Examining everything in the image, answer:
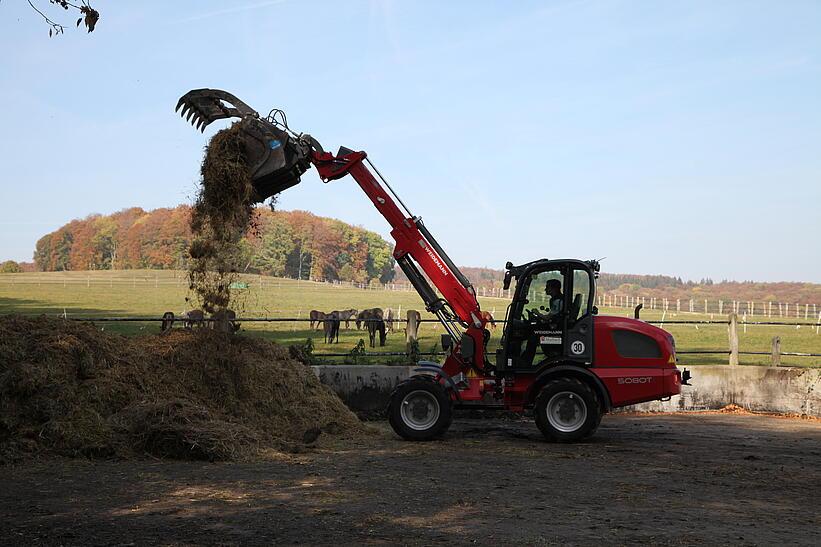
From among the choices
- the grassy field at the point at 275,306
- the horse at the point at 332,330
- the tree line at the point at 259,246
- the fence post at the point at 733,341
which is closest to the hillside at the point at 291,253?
the tree line at the point at 259,246

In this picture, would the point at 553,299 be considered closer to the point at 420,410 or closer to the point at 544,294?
the point at 544,294

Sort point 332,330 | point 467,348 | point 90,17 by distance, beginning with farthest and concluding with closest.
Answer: point 332,330 < point 467,348 < point 90,17

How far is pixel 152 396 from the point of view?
37.6 ft

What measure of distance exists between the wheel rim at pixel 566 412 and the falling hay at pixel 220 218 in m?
Answer: 5.08

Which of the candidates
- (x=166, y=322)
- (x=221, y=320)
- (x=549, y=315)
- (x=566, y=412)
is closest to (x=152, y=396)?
(x=221, y=320)

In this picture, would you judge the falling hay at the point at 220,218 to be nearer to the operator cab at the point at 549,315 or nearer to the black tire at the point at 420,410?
the black tire at the point at 420,410

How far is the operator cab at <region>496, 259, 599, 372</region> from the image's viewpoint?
12180 millimetres

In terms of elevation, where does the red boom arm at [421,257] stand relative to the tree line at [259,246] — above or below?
below

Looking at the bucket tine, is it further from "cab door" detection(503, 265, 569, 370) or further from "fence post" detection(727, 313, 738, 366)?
"fence post" detection(727, 313, 738, 366)

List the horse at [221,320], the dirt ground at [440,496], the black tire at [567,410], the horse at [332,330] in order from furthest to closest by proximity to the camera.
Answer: the horse at [332,330] < the horse at [221,320] < the black tire at [567,410] < the dirt ground at [440,496]

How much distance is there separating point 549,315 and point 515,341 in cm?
62

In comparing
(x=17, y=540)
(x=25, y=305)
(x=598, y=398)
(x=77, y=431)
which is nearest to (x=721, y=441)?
(x=598, y=398)

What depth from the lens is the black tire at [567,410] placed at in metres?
12.0

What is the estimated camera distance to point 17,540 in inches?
259
